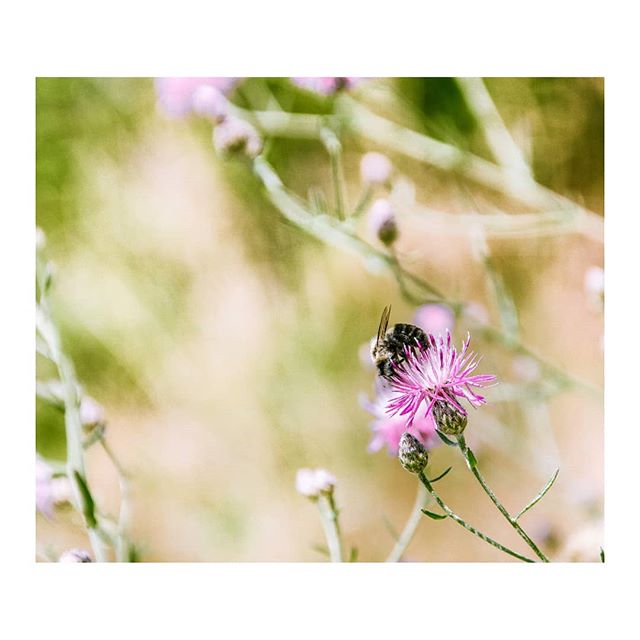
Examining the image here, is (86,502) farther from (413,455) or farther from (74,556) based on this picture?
(413,455)

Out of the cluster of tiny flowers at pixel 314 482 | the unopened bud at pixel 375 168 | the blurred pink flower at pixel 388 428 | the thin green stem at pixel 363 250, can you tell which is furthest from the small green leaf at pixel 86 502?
the unopened bud at pixel 375 168

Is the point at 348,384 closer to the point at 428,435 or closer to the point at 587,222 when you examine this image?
the point at 428,435

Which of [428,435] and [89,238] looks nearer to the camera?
[428,435]

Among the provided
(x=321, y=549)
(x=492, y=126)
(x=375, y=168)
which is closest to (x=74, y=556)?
(x=321, y=549)

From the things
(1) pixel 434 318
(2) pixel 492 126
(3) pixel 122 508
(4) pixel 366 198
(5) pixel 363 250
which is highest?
(2) pixel 492 126

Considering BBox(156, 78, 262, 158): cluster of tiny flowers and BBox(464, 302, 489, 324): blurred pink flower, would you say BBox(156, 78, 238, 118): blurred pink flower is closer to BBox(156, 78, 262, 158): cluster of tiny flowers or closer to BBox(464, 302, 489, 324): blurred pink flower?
BBox(156, 78, 262, 158): cluster of tiny flowers
